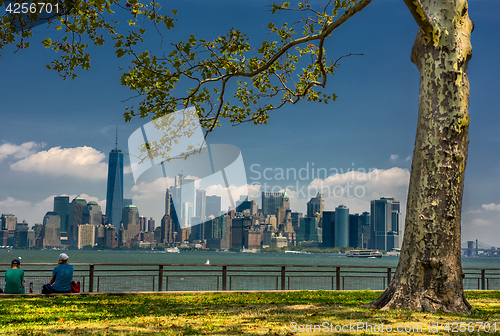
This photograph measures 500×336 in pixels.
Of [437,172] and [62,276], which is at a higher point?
[437,172]

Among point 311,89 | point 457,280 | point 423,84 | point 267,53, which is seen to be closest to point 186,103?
point 267,53

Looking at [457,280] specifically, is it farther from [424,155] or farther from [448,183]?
[424,155]

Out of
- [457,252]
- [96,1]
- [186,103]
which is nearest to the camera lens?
[96,1]

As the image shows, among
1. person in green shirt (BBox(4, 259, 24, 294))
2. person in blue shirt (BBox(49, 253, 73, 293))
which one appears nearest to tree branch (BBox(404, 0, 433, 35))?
person in blue shirt (BBox(49, 253, 73, 293))

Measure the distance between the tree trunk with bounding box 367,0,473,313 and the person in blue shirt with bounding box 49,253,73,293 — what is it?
7484 mm

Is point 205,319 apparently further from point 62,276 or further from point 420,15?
point 420,15

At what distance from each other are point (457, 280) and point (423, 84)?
3.77 m

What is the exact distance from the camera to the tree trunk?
772 cm

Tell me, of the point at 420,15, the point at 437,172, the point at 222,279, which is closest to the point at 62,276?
the point at 222,279

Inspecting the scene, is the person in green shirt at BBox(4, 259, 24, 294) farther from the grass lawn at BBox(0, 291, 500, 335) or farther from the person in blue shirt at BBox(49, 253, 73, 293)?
the grass lawn at BBox(0, 291, 500, 335)

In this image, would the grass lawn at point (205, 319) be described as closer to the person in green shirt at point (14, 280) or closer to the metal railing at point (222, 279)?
the person in green shirt at point (14, 280)

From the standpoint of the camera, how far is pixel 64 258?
428 inches

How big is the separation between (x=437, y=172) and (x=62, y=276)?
9.12 m

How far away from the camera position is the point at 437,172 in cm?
796
